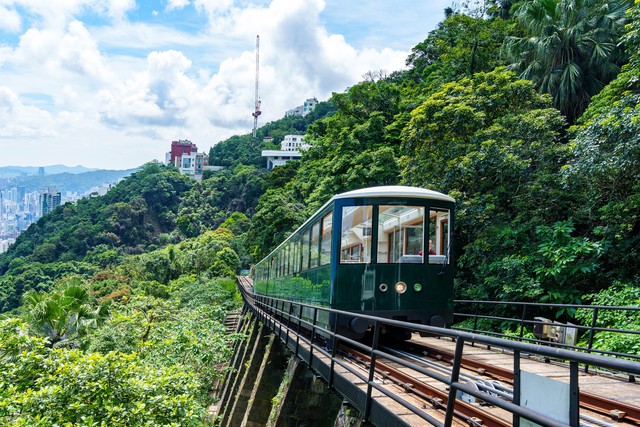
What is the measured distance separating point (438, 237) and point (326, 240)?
2.03m

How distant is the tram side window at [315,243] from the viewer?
10578 mm

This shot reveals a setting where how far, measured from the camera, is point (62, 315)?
17.2m

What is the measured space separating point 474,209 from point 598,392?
9.88m

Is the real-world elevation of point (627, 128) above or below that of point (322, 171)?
below

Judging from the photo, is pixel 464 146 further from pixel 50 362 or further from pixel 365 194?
pixel 50 362

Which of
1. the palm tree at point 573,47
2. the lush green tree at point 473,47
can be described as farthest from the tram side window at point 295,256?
the lush green tree at point 473,47

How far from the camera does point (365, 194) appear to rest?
916 centimetres

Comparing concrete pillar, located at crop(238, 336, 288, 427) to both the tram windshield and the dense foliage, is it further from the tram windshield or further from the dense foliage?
the tram windshield

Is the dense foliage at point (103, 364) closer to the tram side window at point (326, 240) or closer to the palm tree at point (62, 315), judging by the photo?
the palm tree at point (62, 315)

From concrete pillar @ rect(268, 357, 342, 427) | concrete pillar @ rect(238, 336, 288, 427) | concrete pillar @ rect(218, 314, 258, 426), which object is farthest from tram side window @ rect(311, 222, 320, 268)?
concrete pillar @ rect(218, 314, 258, 426)

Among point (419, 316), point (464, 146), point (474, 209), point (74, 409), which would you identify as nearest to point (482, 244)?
point (474, 209)

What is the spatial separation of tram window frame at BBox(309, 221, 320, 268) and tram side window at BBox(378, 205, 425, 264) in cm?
172

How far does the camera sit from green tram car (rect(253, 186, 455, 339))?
8.97 m

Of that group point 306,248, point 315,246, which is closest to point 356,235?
point 315,246
